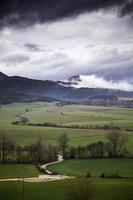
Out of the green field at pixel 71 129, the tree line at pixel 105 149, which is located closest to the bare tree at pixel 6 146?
the green field at pixel 71 129

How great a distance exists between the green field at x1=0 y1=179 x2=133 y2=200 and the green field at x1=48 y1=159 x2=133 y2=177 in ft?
13.7

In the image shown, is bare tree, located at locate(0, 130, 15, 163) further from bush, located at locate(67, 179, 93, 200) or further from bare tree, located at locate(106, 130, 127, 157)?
bush, located at locate(67, 179, 93, 200)

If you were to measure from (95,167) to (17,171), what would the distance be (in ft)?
22.2

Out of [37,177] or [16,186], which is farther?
[37,177]

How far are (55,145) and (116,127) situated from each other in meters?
6.93

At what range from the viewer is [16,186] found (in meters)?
21.6

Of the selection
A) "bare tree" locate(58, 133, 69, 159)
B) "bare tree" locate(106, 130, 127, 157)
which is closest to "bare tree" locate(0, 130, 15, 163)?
"bare tree" locate(58, 133, 69, 159)

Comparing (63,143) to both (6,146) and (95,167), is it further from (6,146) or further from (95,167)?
(95,167)

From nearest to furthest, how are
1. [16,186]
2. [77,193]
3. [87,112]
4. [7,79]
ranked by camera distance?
[77,193]
[16,186]
[87,112]
[7,79]

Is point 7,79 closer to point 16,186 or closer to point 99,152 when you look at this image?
point 99,152

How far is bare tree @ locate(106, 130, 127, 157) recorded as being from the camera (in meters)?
33.4

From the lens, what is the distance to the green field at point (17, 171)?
26.5 meters

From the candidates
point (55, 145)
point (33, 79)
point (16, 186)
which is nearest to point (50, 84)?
point (33, 79)

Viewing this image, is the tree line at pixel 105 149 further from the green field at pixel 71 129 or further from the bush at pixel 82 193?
the bush at pixel 82 193
